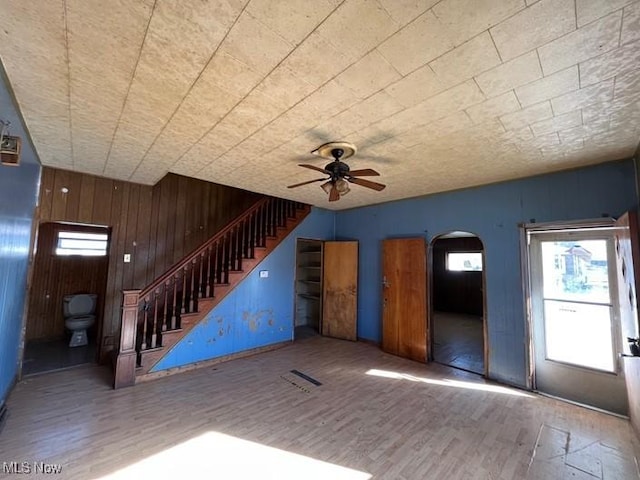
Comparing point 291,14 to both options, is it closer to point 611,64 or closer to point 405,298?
point 611,64

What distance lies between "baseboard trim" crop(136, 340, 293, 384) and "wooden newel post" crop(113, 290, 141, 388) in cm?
17

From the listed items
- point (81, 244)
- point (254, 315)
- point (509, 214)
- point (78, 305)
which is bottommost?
point (254, 315)

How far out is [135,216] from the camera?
14.4 feet

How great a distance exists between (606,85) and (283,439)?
3583mm

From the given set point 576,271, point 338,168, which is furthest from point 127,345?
point 576,271

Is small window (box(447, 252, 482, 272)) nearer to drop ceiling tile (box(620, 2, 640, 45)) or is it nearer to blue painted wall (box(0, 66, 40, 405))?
drop ceiling tile (box(620, 2, 640, 45))

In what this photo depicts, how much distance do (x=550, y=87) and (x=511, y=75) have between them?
0.35 m

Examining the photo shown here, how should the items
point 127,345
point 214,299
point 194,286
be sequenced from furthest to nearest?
point 194,286 → point 214,299 → point 127,345

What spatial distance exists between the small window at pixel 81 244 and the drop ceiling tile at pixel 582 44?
6498 mm

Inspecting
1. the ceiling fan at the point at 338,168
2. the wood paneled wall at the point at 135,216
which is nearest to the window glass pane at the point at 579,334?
the ceiling fan at the point at 338,168

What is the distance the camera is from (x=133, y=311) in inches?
131

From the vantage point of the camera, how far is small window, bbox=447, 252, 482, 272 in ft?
28.4

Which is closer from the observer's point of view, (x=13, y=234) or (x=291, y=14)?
(x=291, y=14)

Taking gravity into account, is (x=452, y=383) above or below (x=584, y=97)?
below
